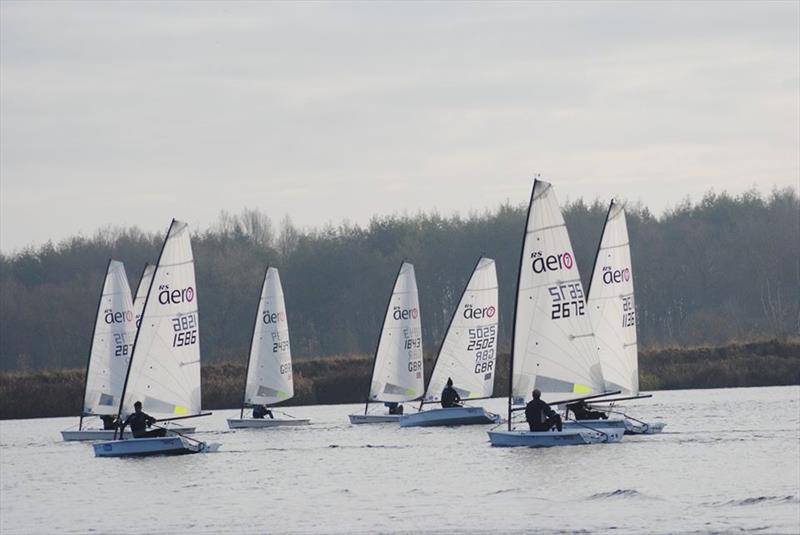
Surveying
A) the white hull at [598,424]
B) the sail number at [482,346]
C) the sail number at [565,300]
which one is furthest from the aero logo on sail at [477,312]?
the sail number at [565,300]

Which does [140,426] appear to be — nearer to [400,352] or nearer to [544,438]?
[544,438]

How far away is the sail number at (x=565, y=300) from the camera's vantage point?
37.8m

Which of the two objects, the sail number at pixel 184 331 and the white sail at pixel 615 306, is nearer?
the sail number at pixel 184 331

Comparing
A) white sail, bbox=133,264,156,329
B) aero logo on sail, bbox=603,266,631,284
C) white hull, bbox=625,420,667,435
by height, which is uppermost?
white sail, bbox=133,264,156,329

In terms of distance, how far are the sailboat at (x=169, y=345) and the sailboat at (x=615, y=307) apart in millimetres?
10654

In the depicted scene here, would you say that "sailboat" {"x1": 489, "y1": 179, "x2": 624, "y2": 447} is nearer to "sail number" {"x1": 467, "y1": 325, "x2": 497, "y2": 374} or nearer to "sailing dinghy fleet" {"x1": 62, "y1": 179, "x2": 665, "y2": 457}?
"sailing dinghy fleet" {"x1": 62, "y1": 179, "x2": 665, "y2": 457}

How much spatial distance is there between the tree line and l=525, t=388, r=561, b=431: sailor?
198 feet

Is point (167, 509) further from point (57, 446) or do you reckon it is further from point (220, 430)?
point (220, 430)

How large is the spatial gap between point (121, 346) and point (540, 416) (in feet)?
58.9

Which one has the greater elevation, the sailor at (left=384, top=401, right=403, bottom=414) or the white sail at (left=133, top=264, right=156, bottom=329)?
the white sail at (left=133, top=264, right=156, bottom=329)

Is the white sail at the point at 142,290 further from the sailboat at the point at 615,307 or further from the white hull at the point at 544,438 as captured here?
the white hull at the point at 544,438

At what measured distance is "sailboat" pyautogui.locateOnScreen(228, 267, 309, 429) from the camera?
53.8m

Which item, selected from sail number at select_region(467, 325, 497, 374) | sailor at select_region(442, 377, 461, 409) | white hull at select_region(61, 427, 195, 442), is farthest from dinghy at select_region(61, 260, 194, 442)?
sail number at select_region(467, 325, 497, 374)

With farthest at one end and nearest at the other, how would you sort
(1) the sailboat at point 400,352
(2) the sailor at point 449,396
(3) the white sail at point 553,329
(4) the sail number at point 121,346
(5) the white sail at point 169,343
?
(1) the sailboat at point 400,352 → (4) the sail number at point 121,346 → (2) the sailor at point 449,396 → (5) the white sail at point 169,343 → (3) the white sail at point 553,329
